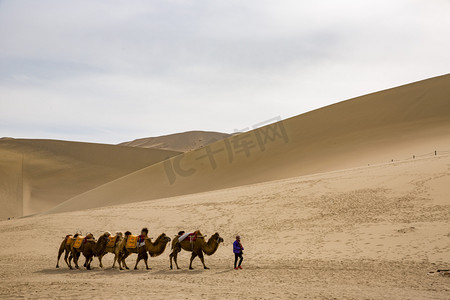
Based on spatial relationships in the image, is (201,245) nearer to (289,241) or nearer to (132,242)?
(132,242)

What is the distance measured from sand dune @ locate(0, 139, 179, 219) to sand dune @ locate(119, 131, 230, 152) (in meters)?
67.3

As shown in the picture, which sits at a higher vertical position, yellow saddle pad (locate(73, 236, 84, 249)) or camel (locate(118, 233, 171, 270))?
yellow saddle pad (locate(73, 236, 84, 249))

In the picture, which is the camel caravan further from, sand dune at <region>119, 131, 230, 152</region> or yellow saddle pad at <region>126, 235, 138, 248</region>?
sand dune at <region>119, 131, 230, 152</region>

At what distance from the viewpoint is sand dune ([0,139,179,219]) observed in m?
55.4

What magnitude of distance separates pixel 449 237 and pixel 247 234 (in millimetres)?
7830

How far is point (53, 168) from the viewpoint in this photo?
2783 inches

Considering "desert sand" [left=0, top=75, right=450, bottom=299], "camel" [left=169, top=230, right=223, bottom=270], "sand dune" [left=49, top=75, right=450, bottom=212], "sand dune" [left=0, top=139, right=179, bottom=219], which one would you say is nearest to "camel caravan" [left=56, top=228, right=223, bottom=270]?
"camel" [left=169, top=230, right=223, bottom=270]

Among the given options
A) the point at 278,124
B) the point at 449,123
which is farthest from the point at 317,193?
the point at 278,124

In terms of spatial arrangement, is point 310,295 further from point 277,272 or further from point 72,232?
point 72,232

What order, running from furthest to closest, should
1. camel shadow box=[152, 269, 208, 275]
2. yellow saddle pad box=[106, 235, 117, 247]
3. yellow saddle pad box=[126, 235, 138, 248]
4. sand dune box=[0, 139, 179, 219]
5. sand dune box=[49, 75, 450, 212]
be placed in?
1. sand dune box=[0, 139, 179, 219]
2. sand dune box=[49, 75, 450, 212]
3. yellow saddle pad box=[106, 235, 117, 247]
4. yellow saddle pad box=[126, 235, 138, 248]
5. camel shadow box=[152, 269, 208, 275]

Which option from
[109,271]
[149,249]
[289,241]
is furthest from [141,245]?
[289,241]

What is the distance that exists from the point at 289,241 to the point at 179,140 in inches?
5972

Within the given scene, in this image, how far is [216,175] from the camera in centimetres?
4219

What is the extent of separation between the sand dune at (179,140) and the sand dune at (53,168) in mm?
67261
